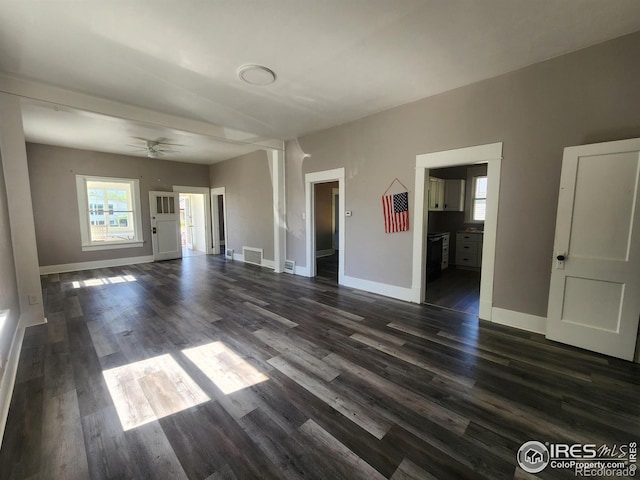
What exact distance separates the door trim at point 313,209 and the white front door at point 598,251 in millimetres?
2972

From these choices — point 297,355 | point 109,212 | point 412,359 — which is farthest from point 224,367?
point 109,212

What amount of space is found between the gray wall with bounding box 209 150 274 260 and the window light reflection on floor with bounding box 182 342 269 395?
157 inches

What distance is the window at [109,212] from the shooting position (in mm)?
6414

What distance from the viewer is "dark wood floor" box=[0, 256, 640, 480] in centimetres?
148

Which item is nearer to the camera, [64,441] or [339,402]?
[64,441]

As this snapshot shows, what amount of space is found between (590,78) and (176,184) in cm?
866

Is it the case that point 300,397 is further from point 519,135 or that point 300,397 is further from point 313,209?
point 313,209

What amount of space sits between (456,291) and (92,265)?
8.25 metres

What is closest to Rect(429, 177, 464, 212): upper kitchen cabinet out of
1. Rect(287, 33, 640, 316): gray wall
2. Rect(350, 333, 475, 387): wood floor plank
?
Rect(287, 33, 640, 316): gray wall

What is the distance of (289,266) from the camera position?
6.05 meters

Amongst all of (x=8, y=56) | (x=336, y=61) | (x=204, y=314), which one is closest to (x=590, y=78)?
(x=336, y=61)

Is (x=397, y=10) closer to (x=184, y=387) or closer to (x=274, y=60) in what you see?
(x=274, y=60)

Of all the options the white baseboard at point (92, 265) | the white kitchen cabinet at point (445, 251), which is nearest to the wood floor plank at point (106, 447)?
the white kitchen cabinet at point (445, 251)

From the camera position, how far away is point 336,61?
276 cm
